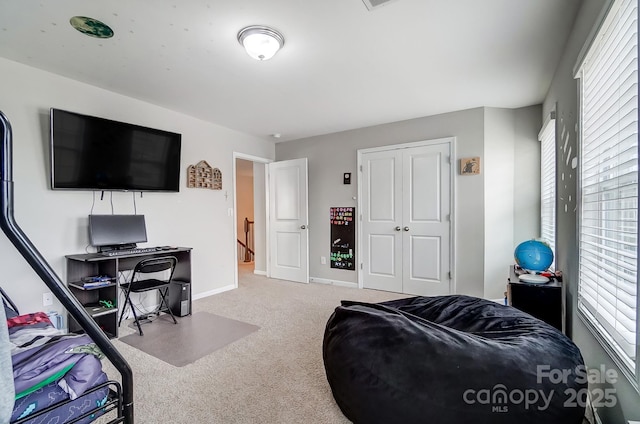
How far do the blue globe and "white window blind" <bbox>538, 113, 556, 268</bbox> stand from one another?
2.11ft

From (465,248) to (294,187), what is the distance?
278 centimetres

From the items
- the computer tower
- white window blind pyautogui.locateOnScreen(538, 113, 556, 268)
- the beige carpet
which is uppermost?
white window blind pyautogui.locateOnScreen(538, 113, 556, 268)

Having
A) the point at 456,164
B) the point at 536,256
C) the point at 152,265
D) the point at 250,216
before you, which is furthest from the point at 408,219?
the point at 250,216

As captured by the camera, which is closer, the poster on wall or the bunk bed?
the bunk bed

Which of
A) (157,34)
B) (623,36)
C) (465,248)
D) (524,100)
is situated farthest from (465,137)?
(157,34)

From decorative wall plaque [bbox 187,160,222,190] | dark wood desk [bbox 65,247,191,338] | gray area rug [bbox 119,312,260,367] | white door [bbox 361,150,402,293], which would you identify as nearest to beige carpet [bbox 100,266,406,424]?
gray area rug [bbox 119,312,260,367]

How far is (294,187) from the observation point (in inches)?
200

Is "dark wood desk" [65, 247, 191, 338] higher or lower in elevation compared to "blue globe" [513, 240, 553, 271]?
lower

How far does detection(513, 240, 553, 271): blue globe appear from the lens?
94.3 inches

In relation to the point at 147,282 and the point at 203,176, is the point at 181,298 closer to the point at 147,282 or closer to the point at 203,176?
the point at 147,282

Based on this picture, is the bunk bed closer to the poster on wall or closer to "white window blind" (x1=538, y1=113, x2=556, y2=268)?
"white window blind" (x1=538, y1=113, x2=556, y2=268)

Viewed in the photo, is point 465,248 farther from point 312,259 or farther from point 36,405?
point 36,405

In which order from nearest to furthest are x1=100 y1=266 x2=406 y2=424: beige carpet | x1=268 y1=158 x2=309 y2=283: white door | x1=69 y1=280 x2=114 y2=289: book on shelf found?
x1=100 y1=266 x2=406 y2=424: beige carpet → x1=69 y1=280 x2=114 y2=289: book on shelf → x1=268 y1=158 x2=309 y2=283: white door

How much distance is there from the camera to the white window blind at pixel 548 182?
2.97m
